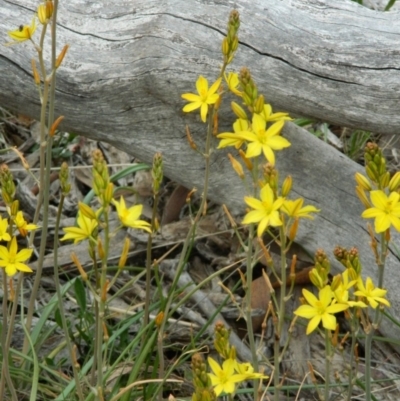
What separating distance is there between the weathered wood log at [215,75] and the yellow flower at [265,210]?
1251mm

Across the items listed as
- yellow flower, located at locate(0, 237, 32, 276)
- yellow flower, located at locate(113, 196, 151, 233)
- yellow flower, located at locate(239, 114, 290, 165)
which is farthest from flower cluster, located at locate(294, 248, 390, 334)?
yellow flower, located at locate(0, 237, 32, 276)

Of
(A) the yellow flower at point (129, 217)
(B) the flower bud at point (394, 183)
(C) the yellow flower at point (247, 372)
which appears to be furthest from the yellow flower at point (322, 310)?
(A) the yellow flower at point (129, 217)

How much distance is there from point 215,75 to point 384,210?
139cm

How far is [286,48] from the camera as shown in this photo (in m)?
2.96

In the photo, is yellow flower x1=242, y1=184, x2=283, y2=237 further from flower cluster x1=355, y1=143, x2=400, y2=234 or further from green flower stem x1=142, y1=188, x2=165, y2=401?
green flower stem x1=142, y1=188, x2=165, y2=401

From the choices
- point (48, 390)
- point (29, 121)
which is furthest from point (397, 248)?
point (29, 121)

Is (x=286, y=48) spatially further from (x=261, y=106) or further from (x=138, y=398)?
(x=138, y=398)

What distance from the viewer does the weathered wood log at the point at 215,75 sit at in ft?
9.64

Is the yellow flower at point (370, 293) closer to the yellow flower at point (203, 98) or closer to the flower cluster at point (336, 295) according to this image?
the flower cluster at point (336, 295)

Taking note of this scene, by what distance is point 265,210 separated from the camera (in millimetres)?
1800

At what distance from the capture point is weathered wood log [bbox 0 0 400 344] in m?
2.94

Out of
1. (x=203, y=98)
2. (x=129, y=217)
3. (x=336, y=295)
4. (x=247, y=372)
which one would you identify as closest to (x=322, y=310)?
(x=336, y=295)

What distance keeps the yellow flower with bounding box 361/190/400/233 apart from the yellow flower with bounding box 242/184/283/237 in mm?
A: 192

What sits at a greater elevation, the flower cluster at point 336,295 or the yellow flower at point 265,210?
the yellow flower at point 265,210
